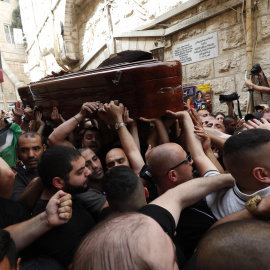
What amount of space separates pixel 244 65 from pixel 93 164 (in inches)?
124

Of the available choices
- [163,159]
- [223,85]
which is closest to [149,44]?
[223,85]

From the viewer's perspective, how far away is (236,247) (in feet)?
1.64

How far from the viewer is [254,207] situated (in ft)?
2.87

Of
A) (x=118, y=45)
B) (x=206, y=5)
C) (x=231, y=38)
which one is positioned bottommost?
(x=231, y=38)

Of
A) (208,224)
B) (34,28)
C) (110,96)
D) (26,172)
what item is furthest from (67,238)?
(34,28)

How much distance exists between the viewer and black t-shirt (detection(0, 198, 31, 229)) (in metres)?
1.21

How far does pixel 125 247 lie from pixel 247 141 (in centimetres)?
73

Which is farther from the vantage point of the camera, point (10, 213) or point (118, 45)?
point (118, 45)

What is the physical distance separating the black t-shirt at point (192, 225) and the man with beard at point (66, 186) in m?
0.50

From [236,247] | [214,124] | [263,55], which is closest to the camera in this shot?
[236,247]

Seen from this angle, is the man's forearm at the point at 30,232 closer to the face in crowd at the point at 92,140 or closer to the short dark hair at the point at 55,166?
the short dark hair at the point at 55,166

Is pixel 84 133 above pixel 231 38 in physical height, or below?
below

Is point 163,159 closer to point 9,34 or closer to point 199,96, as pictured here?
point 199,96

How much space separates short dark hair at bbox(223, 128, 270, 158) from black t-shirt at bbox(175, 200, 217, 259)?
0.33 metres
